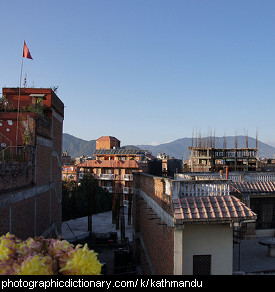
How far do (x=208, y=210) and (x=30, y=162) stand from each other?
10158 millimetres

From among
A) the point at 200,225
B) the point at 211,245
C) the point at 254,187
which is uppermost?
the point at 254,187

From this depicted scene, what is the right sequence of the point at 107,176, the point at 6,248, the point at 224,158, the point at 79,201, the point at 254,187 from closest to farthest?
the point at 6,248 < the point at 254,187 < the point at 79,201 < the point at 107,176 < the point at 224,158

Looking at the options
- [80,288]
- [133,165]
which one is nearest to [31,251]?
[80,288]

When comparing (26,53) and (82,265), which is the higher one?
(26,53)

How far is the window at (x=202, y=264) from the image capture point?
1040cm

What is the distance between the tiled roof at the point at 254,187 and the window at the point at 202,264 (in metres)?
9.42

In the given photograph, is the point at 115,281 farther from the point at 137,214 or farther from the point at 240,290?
the point at 137,214

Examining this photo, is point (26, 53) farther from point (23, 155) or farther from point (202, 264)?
point (202, 264)

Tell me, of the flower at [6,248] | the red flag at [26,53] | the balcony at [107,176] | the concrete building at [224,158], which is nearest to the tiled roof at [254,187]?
the red flag at [26,53]

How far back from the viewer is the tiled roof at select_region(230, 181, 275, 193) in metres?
19.2

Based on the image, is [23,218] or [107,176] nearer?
[23,218]

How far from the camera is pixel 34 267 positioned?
14.9 feet

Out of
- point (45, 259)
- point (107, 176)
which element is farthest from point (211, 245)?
point (107, 176)

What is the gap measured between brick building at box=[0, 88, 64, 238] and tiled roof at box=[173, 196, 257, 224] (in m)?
7.22
